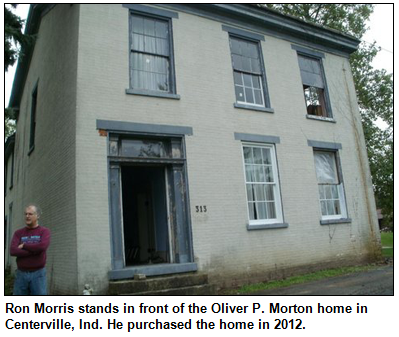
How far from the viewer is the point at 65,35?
9352mm

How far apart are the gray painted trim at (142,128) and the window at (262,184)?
2.01 metres

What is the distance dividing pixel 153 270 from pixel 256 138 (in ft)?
14.8

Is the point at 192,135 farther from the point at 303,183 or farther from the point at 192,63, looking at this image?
the point at 303,183

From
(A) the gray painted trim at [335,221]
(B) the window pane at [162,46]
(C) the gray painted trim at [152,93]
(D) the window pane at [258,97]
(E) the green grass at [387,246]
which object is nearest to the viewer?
(C) the gray painted trim at [152,93]

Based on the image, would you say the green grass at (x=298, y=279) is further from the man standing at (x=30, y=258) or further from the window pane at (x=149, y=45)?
the window pane at (x=149, y=45)

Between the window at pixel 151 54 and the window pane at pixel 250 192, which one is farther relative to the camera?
the window pane at pixel 250 192

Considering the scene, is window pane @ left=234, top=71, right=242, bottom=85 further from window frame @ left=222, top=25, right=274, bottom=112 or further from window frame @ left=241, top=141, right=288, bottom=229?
window frame @ left=241, top=141, right=288, bottom=229

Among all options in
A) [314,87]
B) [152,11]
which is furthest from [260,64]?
[152,11]

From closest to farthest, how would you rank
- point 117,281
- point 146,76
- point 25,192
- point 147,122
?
point 117,281 < point 147,122 < point 146,76 < point 25,192

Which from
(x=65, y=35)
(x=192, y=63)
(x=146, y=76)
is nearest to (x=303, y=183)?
(x=192, y=63)

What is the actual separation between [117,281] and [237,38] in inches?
296

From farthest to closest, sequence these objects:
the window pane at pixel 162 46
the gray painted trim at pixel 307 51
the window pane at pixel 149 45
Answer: the gray painted trim at pixel 307 51 → the window pane at pixel 162 46 → the window pane at pixel 149 45

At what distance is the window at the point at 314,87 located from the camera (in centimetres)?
1217

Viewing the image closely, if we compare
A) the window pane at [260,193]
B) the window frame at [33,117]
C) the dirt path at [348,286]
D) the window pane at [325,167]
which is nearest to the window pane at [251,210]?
the window pane at [260,193]
